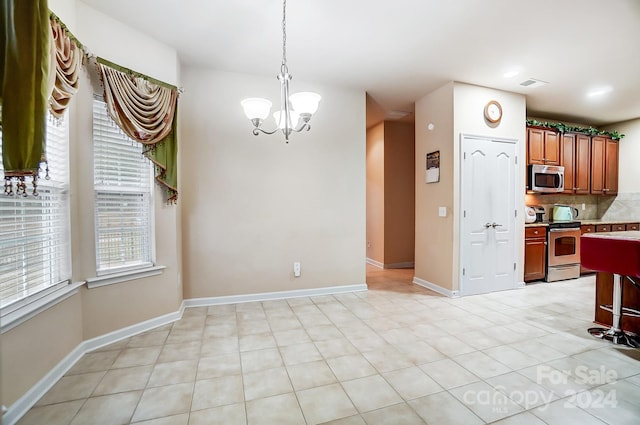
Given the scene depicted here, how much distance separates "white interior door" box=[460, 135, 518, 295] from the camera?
3961mm

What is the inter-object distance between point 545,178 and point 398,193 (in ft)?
7.61

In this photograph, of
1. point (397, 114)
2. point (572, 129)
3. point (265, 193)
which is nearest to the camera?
point (265, 193)

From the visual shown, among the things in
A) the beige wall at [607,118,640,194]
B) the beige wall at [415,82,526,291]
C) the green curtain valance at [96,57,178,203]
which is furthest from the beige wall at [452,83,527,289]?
the green curtain valance at [96,57,178,203]

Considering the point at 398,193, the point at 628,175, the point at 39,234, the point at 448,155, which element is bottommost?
the point at 39,234

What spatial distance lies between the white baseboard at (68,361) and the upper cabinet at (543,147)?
211 inches

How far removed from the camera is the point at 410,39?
2889 mm

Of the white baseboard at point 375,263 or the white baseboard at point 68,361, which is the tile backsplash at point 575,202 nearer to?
the white baseboard at point 375,263

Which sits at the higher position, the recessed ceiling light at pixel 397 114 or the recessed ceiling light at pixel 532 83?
Result: the recessed ceiling light at pixel 397 114

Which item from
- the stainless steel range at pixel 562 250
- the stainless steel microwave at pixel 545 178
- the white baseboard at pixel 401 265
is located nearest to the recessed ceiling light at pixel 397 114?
the stainless steel microwave at pixel 545 178

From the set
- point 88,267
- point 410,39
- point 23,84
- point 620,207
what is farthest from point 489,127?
point 88,267

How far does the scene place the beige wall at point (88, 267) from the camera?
6.11 feet

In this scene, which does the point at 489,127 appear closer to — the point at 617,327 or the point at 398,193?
the point at 398,193

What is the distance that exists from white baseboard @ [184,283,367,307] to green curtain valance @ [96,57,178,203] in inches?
51.4

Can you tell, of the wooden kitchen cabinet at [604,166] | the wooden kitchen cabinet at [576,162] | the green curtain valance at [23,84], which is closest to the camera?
the green curtain valance at [23,84]
